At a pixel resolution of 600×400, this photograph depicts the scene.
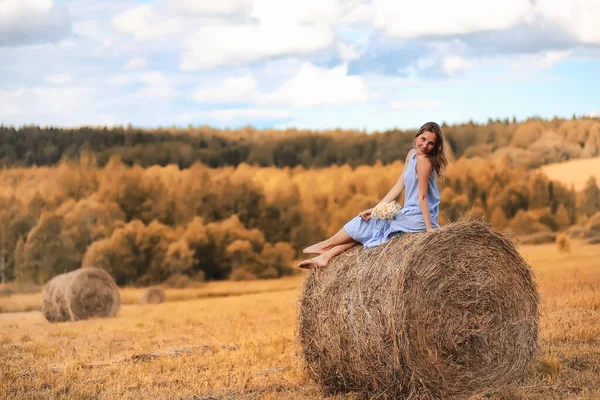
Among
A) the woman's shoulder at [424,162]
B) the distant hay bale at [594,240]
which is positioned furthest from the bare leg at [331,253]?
the distant hay bale at [594,240]

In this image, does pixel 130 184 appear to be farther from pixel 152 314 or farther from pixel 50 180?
pixel 152 314

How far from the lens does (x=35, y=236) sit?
28016mm

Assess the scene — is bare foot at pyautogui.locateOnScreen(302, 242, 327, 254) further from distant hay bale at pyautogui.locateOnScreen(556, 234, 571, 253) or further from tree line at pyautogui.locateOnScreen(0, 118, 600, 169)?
tree line at pyautogui.locateOnScreen(0, 118, 600, 169)

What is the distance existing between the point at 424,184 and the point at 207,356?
4.23 meters

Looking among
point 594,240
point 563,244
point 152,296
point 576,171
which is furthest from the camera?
point 576,171

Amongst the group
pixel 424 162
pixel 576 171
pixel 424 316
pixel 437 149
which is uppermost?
pixel 437 149

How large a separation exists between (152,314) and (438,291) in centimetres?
1250

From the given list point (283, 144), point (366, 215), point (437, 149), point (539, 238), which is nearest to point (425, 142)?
point (437, 149)

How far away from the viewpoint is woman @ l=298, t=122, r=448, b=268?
738cm

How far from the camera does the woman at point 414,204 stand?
738cm

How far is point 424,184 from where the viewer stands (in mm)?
7344

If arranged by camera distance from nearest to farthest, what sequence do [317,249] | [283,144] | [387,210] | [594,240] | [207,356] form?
[387,210]
[317,249]
[207,356]
[594,240]
[283,144]

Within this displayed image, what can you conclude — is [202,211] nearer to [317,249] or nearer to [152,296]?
[152,296]

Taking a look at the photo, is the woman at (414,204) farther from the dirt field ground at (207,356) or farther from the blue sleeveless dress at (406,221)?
the dirt field ground at (207,356)
